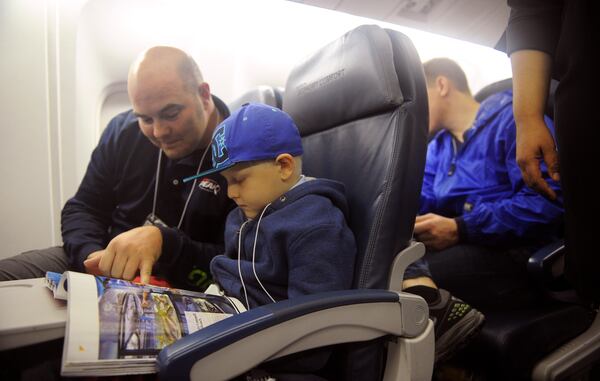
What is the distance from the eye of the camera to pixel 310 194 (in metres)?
0.92

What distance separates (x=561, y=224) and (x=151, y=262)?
4.52 ft

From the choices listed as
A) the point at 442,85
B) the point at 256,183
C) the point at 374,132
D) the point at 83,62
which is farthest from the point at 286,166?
the point at 83,62

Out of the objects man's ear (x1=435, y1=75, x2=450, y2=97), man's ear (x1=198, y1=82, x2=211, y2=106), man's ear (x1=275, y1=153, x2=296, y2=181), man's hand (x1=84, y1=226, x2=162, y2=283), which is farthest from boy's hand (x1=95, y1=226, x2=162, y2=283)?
man's ear (x1=435, y1=75, x2=450, y2=97)

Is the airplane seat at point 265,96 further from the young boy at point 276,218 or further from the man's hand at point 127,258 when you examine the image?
→ the man's hand at point 127,258

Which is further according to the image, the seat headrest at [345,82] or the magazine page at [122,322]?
the seat headrest at [345,82]

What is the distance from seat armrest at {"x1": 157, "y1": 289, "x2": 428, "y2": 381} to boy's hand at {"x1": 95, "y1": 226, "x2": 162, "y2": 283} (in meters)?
0.53

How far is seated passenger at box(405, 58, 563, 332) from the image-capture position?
1.21 meters

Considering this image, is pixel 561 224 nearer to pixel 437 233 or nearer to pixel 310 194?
pixel 437 233

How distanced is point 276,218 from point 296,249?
0.38ft

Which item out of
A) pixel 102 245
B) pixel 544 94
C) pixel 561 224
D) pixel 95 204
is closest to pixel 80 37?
pixel 95 204

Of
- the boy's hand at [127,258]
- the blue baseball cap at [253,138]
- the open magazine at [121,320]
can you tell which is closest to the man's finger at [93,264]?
the boy's hand at [127,258]

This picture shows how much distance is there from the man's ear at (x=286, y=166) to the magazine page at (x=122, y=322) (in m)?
0.38

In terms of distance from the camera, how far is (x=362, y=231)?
34.6 inches

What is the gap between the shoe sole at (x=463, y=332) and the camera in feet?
3.10
